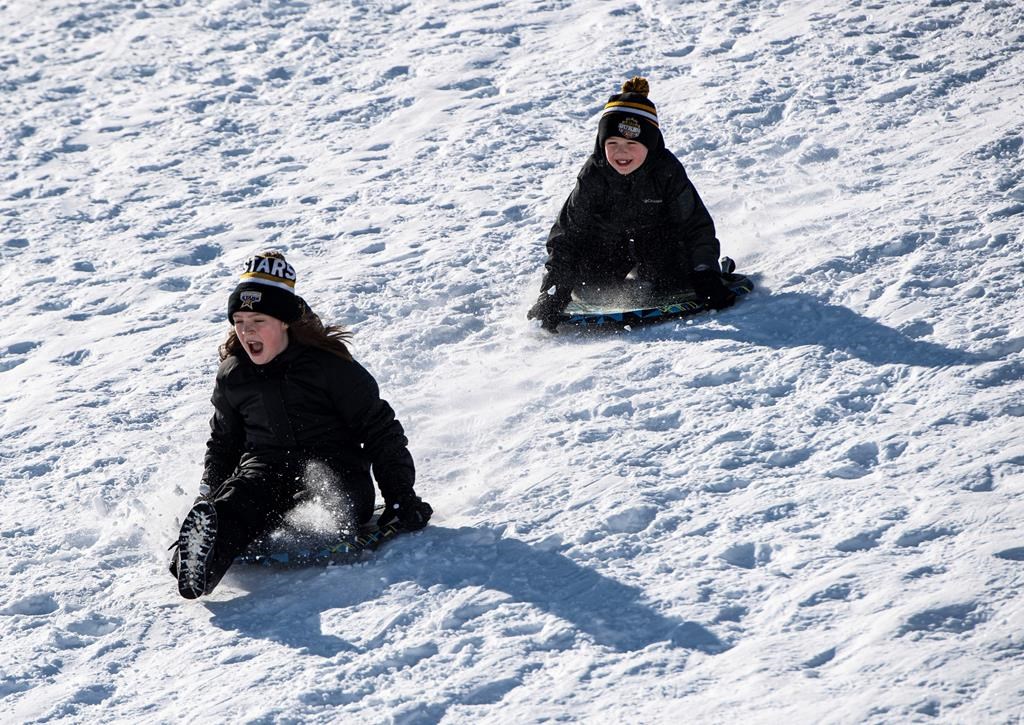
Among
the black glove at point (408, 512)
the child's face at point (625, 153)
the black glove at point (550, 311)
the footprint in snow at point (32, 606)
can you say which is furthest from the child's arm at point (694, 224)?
the footprint in snow at point (32, 606)

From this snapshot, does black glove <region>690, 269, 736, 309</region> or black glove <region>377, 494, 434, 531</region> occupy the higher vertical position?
black glove <region>690, 269, 736, 309</region>

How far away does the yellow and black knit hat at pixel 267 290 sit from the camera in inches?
169

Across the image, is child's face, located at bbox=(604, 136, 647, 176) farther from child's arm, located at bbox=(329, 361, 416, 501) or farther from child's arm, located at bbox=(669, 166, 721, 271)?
child's arm, located at bbox=(329, 361, 416, 501)

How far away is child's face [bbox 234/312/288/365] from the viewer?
171 inches

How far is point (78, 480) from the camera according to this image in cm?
526

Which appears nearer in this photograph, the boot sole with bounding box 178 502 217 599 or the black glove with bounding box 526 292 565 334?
the boot sole with bounding box 178 502 217 599

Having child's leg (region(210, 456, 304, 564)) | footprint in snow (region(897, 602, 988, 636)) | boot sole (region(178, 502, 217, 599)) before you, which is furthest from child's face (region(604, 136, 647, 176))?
footprint in snow (region(897, 602, 988, 636))

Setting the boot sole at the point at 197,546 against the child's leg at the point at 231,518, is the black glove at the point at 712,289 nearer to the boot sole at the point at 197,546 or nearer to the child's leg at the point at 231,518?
the child's leg at the point at 231,518

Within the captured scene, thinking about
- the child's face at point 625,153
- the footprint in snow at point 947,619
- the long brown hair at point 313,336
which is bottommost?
the footprint in snow at point 947,619

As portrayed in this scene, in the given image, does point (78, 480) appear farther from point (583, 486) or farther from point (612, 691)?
point (612, 691)

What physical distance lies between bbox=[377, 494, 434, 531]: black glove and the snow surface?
128 mm

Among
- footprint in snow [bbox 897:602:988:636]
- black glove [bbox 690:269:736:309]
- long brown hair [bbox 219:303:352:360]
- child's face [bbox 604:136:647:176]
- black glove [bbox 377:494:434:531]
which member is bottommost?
footprint in snow [bbox 897:602:988:636]

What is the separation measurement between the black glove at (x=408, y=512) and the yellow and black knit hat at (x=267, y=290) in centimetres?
76

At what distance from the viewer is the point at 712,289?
576 centimetres
